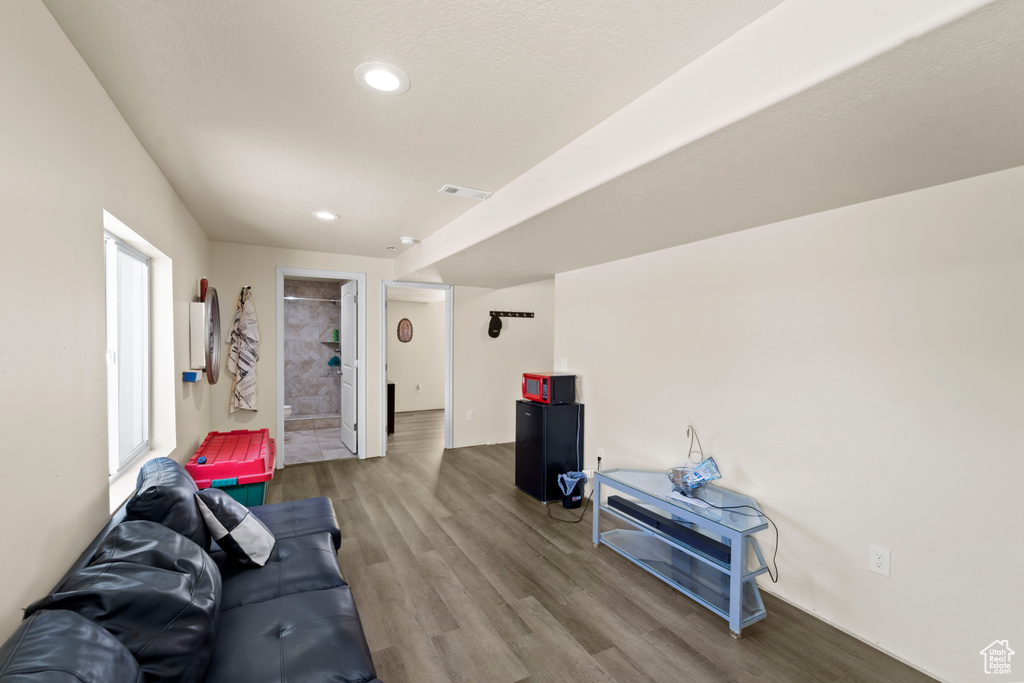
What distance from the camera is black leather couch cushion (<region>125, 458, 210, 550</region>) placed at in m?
1.55

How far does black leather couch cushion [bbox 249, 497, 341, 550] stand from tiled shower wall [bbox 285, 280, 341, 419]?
5152mm

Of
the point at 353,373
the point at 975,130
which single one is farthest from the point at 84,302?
the point at 353,373

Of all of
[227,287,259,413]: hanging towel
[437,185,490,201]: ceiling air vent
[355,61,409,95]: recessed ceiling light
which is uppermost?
[355,61,409,95]: recessed ceiling light

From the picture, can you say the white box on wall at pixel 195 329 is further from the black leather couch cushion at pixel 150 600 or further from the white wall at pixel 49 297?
the black leather couch cushion at pixel 150 600

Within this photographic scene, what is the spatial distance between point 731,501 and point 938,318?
4.35 ft

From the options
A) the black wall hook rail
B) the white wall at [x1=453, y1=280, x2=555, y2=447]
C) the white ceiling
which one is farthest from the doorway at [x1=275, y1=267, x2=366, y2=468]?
the white ceiling

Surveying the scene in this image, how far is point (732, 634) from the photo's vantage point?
2.11 meters

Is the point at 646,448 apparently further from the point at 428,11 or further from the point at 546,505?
the point at 428,11

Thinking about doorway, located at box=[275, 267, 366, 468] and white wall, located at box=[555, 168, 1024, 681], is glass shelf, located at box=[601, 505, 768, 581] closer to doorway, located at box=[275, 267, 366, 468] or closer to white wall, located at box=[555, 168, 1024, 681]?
white wall, located at box=[555, 168, 1024, 681]

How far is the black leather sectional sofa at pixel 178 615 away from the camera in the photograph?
2.99 feet

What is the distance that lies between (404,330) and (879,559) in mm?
7278

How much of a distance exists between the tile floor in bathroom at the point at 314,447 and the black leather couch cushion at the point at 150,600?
12.6 feet

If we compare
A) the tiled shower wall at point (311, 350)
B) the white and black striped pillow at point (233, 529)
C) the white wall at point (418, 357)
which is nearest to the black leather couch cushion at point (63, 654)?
the white and black striped pillow at point (233, 529)

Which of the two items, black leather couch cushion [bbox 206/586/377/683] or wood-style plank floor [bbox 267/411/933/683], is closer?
black leather couch cushion [bbox 206/586/377/683]
